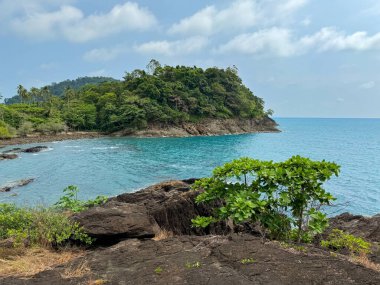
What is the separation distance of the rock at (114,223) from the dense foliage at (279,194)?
1.76 meters

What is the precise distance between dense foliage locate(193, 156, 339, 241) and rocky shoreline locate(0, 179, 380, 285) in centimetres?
69

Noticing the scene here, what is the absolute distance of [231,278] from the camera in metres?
5.85

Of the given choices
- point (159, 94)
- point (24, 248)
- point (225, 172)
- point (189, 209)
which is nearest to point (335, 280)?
point (225, 172)

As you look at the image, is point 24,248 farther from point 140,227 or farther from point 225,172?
point 225,172

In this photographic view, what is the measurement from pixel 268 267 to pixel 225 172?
2667 millimetres

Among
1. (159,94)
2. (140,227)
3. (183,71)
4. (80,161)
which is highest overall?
(183,71)

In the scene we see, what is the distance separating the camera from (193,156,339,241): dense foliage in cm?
753

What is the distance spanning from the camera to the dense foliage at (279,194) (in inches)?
296

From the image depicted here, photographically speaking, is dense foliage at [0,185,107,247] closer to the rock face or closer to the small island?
the rock face

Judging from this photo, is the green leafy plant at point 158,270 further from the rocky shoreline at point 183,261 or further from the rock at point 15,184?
the rock at point 15,184

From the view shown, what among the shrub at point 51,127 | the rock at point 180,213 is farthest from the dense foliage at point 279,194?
the shrub at point 51,127

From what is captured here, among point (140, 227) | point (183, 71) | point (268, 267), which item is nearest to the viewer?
point (268, 267)

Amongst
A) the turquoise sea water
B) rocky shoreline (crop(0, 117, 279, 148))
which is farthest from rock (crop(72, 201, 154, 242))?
rocky shoreline (crop(0, 117, 279, 148))

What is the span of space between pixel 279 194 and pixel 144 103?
9467cm
